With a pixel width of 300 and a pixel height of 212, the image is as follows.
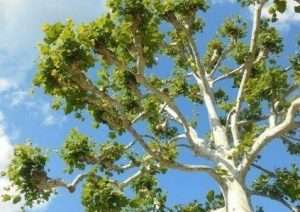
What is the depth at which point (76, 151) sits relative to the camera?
18406mm

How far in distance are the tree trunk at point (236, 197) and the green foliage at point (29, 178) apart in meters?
5.37

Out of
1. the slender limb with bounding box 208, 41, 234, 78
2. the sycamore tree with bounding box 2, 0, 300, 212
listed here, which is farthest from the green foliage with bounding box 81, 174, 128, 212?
the slender limb with bounding box 208, 41, 234, 78

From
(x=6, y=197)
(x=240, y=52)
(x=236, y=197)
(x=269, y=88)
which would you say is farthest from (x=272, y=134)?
(x=6, y=197)

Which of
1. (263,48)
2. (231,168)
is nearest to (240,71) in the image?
(263,48)

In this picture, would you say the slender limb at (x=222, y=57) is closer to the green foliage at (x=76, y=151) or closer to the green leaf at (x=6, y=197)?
the green foliage at (x=76, y=151)

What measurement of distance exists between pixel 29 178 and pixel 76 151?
5.38ft

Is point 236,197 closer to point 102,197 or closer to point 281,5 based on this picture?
point 102,197

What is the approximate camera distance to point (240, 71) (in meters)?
24.2

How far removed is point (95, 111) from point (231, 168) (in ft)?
16.5

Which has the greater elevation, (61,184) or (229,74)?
(229,74)

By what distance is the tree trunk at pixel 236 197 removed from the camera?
1703 cm

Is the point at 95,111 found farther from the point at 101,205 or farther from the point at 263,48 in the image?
the point at 263,48

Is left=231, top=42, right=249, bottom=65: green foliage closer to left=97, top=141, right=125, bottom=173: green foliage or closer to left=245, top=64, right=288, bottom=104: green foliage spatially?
left=245, top=64, right=288, bottom=104: green foliage

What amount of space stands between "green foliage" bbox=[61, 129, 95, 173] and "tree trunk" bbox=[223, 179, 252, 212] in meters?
4.41
